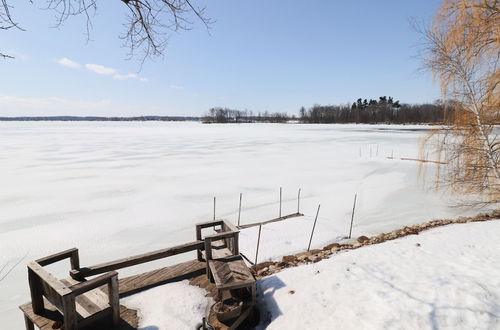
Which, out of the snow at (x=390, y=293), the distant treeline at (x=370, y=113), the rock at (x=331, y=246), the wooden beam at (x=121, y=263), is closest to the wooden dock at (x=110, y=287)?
the wooden beam at (x=121, y=263)

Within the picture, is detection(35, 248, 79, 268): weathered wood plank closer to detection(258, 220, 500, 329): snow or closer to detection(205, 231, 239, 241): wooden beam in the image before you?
detection(205, 231, 239, 241): wooden beam

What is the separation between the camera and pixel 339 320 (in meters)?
3.65

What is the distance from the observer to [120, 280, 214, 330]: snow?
3.71m

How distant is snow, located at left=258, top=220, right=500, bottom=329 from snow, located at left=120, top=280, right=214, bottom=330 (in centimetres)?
91

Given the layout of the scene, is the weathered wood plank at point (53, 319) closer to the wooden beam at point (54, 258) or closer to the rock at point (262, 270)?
the wooden beam at point (54, 258)

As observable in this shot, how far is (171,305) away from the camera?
4.03 metres

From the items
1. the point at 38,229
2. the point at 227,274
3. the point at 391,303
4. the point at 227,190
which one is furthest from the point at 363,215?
the point at 38,229

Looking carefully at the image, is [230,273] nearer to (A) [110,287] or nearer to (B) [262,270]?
(A) [110,287]

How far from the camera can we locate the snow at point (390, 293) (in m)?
3.54

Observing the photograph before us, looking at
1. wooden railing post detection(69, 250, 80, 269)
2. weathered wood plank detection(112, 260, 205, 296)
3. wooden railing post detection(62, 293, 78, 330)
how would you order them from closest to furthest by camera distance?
wooden railing post detection(62, 293, 78, 330)
wooden railing post detection(69, 250, 80, 269)
weathered wood plank detection(112, 260, 205, 296)

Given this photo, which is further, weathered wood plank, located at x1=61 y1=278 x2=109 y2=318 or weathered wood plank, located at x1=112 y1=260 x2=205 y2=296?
weathered wood plank, located at x1=112 y1=260 x2=205 y2=296

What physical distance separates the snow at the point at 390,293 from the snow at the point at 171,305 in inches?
36.0

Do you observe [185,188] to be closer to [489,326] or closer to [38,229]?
[38,229]

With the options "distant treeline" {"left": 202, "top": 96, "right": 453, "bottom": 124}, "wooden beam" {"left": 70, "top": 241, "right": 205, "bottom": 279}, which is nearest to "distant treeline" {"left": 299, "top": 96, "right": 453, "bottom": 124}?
"distant treeline" {"left": 202, "top": 96, "right": 453, "bottom": 124}
